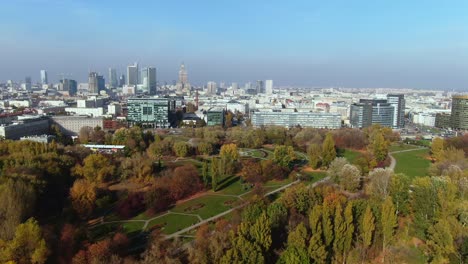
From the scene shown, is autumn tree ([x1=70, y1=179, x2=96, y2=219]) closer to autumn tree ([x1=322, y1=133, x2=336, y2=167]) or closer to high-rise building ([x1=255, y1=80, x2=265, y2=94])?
autumn tree ([x1=322, y1=133, x2=336, y2=167])

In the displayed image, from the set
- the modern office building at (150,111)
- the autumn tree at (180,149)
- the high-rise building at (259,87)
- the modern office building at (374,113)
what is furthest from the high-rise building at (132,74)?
the autumn tree at (180,149)

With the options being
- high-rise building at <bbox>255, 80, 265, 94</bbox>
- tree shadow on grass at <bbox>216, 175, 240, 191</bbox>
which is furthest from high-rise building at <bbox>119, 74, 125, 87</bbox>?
tree shadow on grass at <bbox>216, 175, 240, 191</bbox>

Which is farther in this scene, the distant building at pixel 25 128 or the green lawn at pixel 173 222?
the distant building at pixel 25 128

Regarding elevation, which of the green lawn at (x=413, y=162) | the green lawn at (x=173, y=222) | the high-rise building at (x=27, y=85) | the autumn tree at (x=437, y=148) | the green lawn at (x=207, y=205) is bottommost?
the green lawn at (x=173, y=222)

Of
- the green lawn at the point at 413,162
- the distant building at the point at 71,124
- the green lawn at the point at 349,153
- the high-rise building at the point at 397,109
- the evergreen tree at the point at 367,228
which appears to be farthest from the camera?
the high-rise building at the point at 397,109

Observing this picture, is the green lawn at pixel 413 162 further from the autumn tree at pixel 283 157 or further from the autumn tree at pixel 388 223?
the autumn tree at pixel 388 223

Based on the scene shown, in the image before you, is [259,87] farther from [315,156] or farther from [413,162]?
[315,156]

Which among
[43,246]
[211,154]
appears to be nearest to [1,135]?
[211,154]

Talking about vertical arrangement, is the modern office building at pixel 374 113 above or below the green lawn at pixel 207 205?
above
